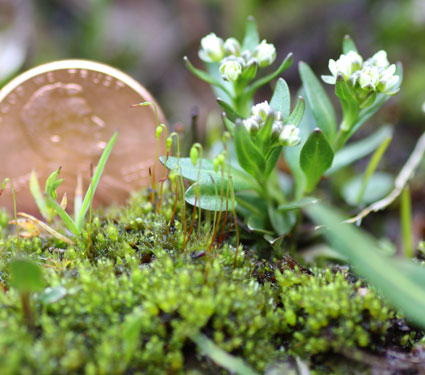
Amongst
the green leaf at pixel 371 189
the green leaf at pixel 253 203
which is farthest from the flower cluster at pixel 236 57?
the green leaf at pixel 371 189

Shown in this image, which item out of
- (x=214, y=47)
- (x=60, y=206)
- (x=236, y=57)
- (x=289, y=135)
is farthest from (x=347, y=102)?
(x=60, y=206)

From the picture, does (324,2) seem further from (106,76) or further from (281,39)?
(106,76)

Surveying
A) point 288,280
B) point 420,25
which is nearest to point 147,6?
point 420,25

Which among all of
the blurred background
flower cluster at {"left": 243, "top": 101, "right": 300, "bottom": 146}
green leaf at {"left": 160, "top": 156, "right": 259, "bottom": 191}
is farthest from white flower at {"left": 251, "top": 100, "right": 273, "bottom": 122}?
the blurred background

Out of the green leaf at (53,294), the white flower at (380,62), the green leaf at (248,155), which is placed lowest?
the green leaf at (53,294)

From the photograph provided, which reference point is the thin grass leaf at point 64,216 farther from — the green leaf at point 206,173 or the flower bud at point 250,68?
the flower bud at point 250,68

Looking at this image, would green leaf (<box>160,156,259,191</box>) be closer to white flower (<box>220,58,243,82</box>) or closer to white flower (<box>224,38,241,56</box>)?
white flower (<box>220,58,243,82</box>)

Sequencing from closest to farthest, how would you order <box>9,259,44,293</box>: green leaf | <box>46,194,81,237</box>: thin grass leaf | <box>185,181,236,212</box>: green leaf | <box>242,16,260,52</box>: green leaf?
1. <box>9,259,44,293</box>: green leaf
2. <box>46,194,81,237</box>: thin grass leaf
3. <box>185,181,236,212</box>: green leaf
4. <box>242,16,260,52</box>: green leaf
